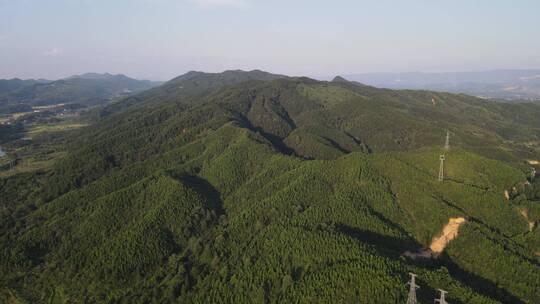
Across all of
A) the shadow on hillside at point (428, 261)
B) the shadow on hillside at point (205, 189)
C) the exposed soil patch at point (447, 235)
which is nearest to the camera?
the shadow on hillside at point (428, 261)

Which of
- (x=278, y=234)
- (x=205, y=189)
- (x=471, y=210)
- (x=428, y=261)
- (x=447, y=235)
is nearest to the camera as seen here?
(x=428, y=261)

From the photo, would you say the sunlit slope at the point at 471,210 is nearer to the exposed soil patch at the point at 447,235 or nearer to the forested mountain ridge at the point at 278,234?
the forested mountain ridge at the point at 278,234

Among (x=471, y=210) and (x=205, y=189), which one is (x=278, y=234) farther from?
(x=205, y=189)

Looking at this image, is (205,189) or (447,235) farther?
(205,189)

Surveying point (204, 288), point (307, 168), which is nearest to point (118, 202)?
point (204, 288)

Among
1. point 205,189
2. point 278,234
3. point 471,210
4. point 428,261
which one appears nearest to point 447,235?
point 428,261

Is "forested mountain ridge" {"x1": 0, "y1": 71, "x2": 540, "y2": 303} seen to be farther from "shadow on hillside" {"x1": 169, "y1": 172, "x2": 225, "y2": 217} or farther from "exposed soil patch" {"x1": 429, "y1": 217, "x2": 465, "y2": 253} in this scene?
"exposed soil patch" {"x1": 429, "y1": 217, "x2": 465, "y2": 253}

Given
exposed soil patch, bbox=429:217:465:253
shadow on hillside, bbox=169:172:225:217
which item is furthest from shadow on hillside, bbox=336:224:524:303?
shadow on hillside, bbox=169:172:225:217

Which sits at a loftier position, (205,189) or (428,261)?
(205,189)

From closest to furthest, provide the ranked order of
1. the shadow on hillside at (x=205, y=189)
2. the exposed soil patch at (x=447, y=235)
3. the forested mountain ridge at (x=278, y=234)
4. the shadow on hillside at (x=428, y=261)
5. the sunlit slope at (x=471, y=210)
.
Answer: the forested mountain ridge at (x=278, y=234)
the shadow on hillside at (x=428, y=261)
the sunlit slope at (x=471, y=210)
the exposed soil patch at (x=447, y=235)
the shadow on hillside at (x=205, y=189)

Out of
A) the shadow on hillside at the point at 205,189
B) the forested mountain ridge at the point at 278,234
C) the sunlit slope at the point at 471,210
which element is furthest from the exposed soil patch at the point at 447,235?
the shadow on hillside at the point at 205,189
